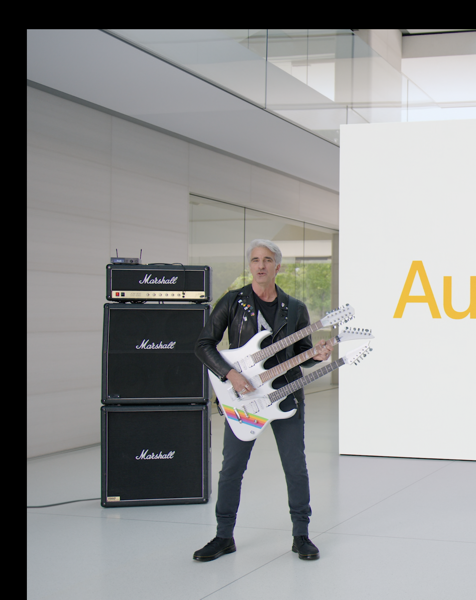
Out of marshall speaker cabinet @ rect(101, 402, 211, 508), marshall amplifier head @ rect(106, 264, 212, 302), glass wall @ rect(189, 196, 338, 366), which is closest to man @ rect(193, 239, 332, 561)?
marshall speaker cabinet @ rect(101, 402, 211, 508)

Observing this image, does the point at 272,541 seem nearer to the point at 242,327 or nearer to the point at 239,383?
the point at 239,383

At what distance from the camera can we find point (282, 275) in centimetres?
1027

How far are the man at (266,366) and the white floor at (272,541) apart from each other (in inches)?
5.3

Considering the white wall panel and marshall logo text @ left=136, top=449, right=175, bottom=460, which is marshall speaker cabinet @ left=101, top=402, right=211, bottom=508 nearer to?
marshall logo text @ left=136, top=449, right=175, bottom=460

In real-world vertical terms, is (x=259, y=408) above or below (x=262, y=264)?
below

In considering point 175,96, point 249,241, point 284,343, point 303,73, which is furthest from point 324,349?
point 249,241

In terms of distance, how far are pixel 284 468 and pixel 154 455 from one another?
118cm

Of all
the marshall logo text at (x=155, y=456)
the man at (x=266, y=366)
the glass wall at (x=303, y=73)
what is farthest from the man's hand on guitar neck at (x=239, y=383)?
the glass wall at (x=303, y=73)

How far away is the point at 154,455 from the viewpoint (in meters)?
4.22

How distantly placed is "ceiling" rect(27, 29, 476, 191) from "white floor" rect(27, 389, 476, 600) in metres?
2.91

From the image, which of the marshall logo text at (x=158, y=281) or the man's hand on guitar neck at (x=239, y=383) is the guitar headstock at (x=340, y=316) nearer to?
the man's hand on guitar neck at (x=239, y=383)

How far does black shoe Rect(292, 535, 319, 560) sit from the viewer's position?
3.25 m

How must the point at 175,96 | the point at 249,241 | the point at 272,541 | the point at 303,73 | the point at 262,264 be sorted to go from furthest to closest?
the point at 249,241 < the point at 303,73 < the point at 175,96 < the point at 272,541 < the point at 262,264
